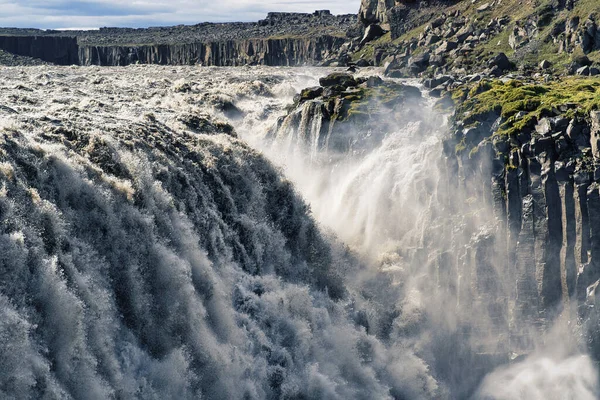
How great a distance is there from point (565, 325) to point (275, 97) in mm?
53332

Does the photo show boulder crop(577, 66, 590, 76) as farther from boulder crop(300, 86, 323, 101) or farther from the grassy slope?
boulder crop(300, 86, 323, 101)

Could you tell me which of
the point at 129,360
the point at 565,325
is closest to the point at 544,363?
the point at 565,325

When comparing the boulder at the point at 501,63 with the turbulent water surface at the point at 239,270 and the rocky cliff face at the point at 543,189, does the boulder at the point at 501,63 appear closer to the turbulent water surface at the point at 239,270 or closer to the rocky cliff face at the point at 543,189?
the turbulent water surface at the point at 239,270

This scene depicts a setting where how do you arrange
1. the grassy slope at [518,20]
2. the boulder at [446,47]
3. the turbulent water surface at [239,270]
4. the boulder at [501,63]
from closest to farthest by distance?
the turbulent water surface at [239,270], the boulder at [501,63], the grassy slope at [518,20], the boulder at [446,47]

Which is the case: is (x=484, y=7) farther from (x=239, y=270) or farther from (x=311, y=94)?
(x=239, y=270)

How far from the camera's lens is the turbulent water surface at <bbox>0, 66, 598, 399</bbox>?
90.7 feet

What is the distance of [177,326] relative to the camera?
106 feet

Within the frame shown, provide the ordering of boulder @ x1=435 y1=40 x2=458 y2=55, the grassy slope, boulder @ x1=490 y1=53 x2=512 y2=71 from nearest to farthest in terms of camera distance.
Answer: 1. boulder @ x1=490 y1=53 x2=512 y2=71
2. the grassy slope
3. boulder @ x1=435 y1=40 x2=458 y2=55

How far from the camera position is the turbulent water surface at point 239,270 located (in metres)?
27.6

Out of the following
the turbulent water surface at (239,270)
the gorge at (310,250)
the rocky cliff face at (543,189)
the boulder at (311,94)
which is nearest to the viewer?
the turbulent water surface at (239,270)

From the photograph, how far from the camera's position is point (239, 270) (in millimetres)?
39688

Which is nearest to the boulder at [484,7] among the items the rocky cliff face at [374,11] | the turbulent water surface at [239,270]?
the rocky cliff face at [374,11]

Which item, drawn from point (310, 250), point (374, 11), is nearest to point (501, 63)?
point (310, 250)

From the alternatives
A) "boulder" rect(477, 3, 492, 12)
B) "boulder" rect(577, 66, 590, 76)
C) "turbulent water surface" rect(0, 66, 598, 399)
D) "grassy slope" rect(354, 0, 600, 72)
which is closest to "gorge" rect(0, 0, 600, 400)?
"turbulent water surface" rect(0, 66, 598, 399)
